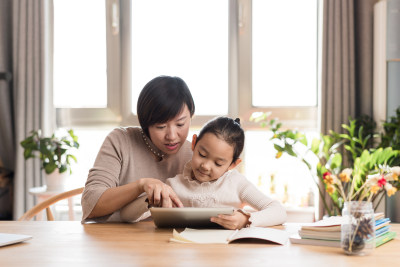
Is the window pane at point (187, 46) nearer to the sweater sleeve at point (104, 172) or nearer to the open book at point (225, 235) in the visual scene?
the sweater sleeve at point (104, 172)

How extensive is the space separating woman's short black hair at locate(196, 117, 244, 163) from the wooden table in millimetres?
411

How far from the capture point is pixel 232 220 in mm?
1462

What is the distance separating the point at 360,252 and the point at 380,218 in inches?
10.7

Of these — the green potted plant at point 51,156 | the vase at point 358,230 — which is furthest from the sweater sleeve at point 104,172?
the green potted plant at point 51,156

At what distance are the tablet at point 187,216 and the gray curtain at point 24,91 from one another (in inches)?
98.9

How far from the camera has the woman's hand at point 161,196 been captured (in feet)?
4.95

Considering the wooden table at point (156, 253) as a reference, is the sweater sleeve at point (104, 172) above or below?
above

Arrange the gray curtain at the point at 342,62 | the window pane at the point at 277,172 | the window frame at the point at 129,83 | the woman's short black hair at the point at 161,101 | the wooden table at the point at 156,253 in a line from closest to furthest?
the wooden table at the point at 156,253 < the woman's short black hair at the point at 161,101 < the gray curtain at the point at 342,62 < the window pane at the point at 277,172 < the window frame at the point at 129,83

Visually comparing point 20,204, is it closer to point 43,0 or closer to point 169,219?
point 43,0

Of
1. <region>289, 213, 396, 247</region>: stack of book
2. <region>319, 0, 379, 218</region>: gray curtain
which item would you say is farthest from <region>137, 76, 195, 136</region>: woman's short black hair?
<region>319, 0, 379, 218</region>: gray curtain

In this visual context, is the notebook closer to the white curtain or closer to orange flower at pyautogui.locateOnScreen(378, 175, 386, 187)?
orange flower at pyautogui.locateOnScreen(378, 175, 386, 187)

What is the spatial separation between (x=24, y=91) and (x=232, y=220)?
2.80 metres

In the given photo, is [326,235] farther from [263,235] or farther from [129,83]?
[129,83]

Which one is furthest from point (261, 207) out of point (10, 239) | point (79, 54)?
point (79, 54)
